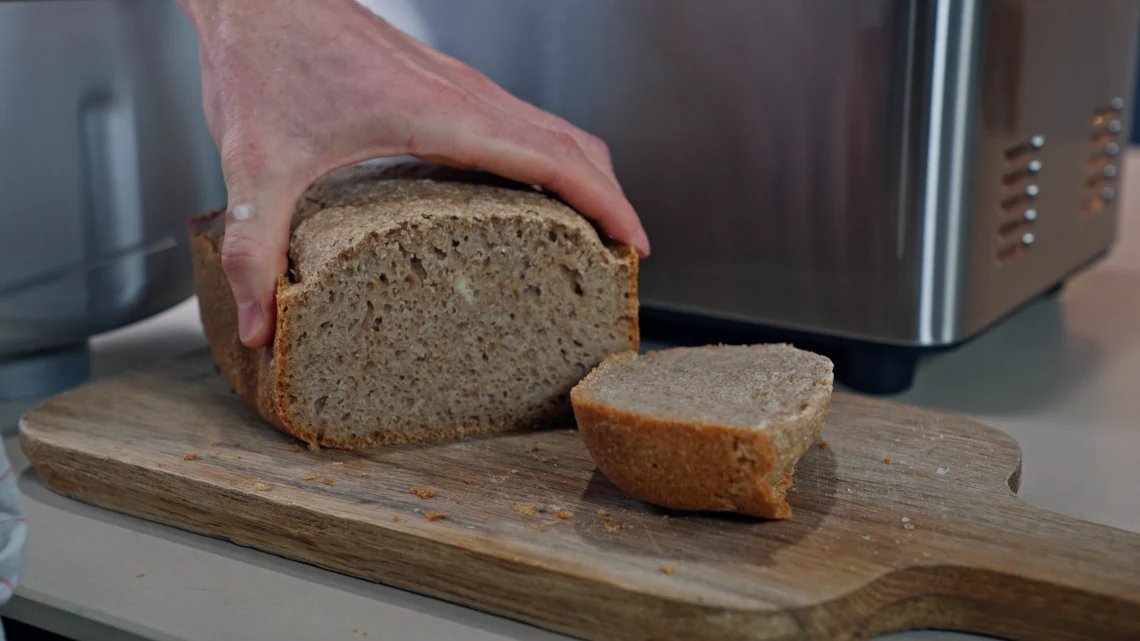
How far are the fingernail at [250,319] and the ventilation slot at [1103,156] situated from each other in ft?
3.83

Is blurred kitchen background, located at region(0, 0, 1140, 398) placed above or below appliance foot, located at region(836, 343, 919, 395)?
above

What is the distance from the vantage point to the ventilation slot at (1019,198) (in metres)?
1.35

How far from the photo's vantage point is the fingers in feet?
4.07

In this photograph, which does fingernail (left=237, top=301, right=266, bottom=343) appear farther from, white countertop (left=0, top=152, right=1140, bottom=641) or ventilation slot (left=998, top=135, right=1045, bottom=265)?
ventilation slot (left=998, top=135, right=1045, bottom=265)

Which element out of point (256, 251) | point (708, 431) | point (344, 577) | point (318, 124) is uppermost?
point (318, 124)

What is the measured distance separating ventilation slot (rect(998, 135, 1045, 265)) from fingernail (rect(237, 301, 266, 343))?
86 centimetres

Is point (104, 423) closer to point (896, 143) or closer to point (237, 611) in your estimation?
point (237, 611)

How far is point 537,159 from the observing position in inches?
49.4

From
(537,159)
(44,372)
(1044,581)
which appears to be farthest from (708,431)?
(44,372)

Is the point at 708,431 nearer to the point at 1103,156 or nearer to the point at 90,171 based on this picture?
the point at 90,171

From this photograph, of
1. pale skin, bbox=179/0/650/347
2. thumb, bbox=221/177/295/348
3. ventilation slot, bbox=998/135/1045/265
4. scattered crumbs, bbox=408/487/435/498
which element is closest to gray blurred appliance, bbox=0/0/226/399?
pale skin, bbox=179/0/650/347

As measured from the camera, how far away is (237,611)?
37.3 inches

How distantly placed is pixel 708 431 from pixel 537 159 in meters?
0.43

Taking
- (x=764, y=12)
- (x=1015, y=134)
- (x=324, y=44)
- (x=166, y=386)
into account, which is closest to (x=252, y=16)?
(x=324, y=44)
